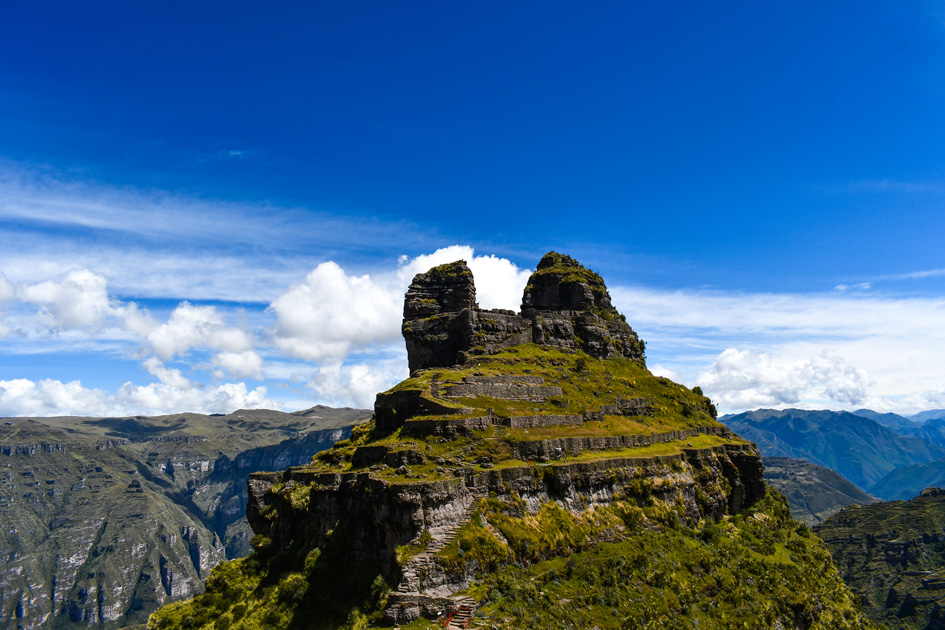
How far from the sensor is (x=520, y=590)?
4547 cm

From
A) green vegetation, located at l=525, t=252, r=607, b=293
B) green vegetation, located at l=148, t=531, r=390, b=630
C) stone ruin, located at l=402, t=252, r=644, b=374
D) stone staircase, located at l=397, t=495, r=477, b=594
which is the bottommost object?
green vegetation, located at l=148, t=531, r=390, b=630

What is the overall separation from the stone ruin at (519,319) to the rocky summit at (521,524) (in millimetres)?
2838

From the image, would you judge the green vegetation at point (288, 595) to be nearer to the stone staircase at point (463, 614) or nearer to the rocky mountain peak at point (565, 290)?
the stone staircase at point (463, 614)

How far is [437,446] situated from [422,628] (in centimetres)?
1801

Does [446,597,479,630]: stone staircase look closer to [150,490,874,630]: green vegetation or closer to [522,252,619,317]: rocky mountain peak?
Answer: [150,490,874,630]: green vegetation

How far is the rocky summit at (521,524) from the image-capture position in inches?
1805

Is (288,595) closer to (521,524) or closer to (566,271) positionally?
(521,524)

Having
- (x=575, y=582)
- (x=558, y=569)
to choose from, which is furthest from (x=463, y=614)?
(x=575, y=582)

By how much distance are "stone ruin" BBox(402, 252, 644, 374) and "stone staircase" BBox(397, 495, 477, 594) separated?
4282 centimetres

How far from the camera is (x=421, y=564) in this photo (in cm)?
4369

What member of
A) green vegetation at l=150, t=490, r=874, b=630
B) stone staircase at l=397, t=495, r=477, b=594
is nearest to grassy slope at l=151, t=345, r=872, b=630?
green vegetation at l=150, t=490, r=874, b=630

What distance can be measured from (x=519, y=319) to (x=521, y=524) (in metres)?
53.4

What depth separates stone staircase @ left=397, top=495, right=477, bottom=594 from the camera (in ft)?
141

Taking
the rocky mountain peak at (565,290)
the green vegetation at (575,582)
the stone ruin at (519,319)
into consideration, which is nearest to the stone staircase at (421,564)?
the green vegetation at (575,582)
